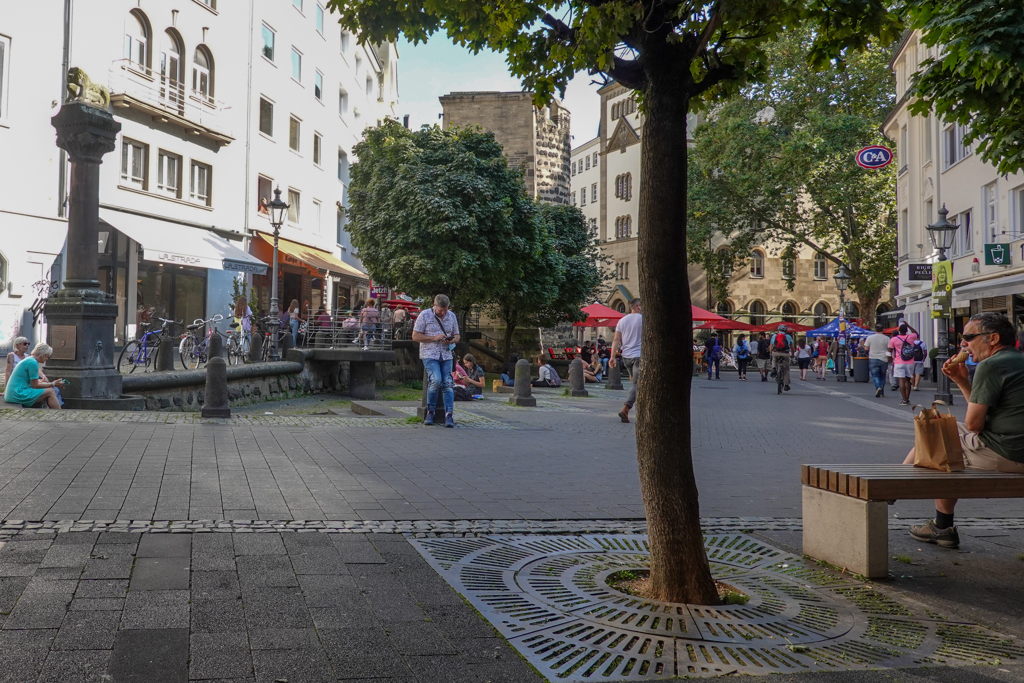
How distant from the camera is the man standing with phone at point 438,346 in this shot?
11742 mm

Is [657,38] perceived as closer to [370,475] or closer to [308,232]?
[370,475]

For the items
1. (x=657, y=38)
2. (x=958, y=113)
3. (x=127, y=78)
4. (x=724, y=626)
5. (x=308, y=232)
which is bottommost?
(x=724, y=626)

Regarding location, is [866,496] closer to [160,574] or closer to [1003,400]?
[1003,400]

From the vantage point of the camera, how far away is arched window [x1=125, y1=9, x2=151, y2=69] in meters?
25.2

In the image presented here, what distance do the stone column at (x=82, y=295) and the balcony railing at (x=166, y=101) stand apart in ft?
39.5

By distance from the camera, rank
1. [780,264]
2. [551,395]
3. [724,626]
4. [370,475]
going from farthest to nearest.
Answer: [780,264], [551,395], [370,475], [724,626]

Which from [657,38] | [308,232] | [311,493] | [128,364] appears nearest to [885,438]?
[311,493]

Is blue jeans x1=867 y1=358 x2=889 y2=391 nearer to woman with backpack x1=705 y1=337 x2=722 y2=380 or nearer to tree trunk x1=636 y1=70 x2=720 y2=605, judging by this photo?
woman with backpack x1=705 y1=337 x2=722 y2=380

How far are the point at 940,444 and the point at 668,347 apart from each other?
1950 mm

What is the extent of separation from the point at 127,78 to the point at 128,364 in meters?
11.2

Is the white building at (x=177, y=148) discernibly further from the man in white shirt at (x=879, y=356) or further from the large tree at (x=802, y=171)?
the large tree at (x=802, y=171)

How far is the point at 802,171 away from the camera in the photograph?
42.0 m

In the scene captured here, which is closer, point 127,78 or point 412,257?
point 127,78

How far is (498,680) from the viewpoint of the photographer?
10.4 ft
